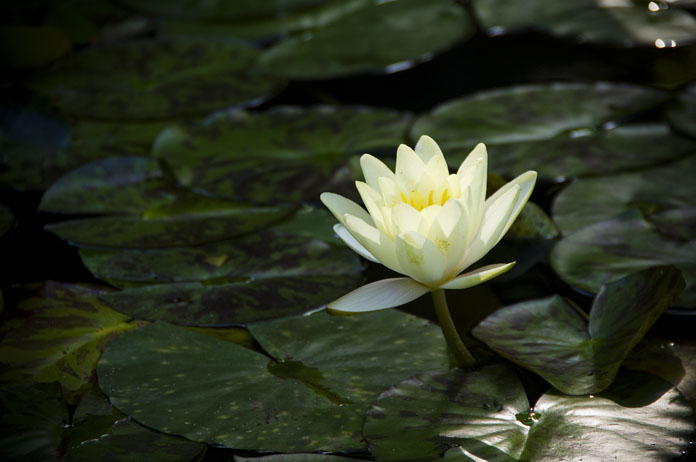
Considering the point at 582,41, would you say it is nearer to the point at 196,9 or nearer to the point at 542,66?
the point at 542,66

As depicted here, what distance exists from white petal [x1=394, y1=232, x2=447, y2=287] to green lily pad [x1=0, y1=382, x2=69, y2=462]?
620 mm

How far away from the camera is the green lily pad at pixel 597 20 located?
7.53ft

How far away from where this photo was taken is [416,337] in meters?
1.23

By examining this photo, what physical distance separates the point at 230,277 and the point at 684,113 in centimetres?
→ 129

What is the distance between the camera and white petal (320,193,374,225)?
40.3 inches

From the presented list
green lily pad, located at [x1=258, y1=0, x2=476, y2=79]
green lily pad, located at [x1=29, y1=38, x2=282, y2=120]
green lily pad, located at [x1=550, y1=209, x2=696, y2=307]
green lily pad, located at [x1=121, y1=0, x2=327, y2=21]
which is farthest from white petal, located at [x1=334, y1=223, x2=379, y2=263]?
green lily pad, located at [x1=121, y1=0, x2=327, y2=21]

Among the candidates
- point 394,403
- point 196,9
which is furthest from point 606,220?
point 196,9

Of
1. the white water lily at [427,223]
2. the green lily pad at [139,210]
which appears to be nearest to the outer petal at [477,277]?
the white water lily at [427,223]

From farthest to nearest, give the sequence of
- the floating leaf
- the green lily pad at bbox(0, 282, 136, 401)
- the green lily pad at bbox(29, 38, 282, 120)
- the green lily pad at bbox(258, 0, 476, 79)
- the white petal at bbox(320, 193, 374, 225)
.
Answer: the floating leaf < the green lily pad at bbox(258, 0, 476, 79) < the green lily pad at bbox(29, 38, 282, 120) < the green lily pad at bbox(0, 282, 136, 401) < the white petal at bbox(320, 193, 374, 225)

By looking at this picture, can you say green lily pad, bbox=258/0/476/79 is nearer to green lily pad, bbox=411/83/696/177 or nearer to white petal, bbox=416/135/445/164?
green lily pad, bbox=411/83/696/177

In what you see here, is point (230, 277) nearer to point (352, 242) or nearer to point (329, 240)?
point (329, 240)

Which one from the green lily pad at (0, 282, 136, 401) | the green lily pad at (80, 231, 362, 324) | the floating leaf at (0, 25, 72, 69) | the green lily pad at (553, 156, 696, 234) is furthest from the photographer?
the floating leaf at (0, 25, 72, 69)

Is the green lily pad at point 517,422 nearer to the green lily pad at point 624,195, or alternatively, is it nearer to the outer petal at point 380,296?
the outer petal at point 380,296

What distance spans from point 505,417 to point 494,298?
1.20 ft
